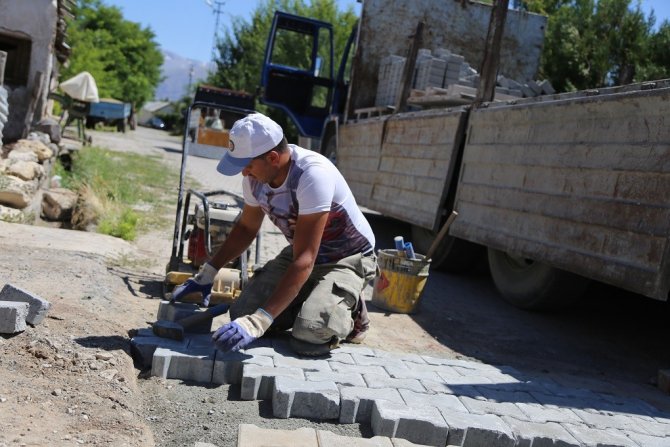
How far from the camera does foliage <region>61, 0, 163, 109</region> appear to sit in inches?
1594

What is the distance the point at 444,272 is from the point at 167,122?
167 ft

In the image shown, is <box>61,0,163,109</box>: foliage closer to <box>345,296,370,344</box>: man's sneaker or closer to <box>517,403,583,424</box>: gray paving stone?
<box>345,296,370,344</box>: man's sneaker

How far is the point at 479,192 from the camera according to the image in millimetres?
6770

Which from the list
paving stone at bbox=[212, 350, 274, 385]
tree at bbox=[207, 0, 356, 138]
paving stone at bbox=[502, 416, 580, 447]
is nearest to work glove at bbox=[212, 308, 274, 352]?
paving stone at bbox=[212, 350, 274, 385]

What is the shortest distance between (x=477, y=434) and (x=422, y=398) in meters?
0.36

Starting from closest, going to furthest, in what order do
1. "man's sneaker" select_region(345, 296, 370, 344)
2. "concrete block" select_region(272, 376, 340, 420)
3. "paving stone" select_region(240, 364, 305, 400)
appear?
"concrete block" select_region(272, 376, 340, 420) < "paving stone" select_region(240, 364, 305, 400) < "man's sneaker" select_region(345, 296, 370, 344)

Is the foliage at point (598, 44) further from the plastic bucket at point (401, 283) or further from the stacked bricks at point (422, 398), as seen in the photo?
the stacked bricks at point (422, 398)

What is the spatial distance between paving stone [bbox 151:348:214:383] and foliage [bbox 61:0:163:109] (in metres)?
36.1

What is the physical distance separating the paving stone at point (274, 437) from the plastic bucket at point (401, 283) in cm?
298

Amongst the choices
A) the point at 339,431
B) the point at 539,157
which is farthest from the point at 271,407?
the point at 539,157

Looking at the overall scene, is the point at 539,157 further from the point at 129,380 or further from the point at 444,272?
the point at 129,380

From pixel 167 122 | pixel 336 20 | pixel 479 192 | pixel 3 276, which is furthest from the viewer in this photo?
pixel 167 122

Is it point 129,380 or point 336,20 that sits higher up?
point 336,20

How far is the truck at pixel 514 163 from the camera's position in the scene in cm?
465
